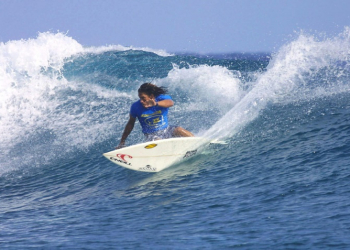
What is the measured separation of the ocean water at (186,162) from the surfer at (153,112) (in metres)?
0.67

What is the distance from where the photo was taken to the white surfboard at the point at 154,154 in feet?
28.0

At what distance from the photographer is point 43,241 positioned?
18.8 ft

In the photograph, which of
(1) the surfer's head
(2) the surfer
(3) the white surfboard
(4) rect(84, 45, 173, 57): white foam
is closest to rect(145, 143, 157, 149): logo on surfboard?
(3) the white surfboard

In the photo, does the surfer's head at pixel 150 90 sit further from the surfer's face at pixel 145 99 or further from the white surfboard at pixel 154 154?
the white surfboard at pixel 154 154

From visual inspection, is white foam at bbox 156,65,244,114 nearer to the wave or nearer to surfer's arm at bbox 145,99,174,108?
the wave

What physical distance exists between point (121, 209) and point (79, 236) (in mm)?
1061

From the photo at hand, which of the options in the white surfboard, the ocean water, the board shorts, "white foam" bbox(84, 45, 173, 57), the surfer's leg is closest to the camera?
the ocean water

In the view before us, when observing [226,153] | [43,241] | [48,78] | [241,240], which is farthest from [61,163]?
[48,78]

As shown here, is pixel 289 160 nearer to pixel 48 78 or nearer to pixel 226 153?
pixel 226 153

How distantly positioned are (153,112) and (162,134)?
50 centimetres

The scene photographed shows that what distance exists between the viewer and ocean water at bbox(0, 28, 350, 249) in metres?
5.52

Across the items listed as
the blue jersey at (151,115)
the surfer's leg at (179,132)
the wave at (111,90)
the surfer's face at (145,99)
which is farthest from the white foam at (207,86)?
the surfer's face at (145,99)

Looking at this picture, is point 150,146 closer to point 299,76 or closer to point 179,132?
point 179,132

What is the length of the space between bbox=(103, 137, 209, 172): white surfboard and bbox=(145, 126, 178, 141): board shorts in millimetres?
257
